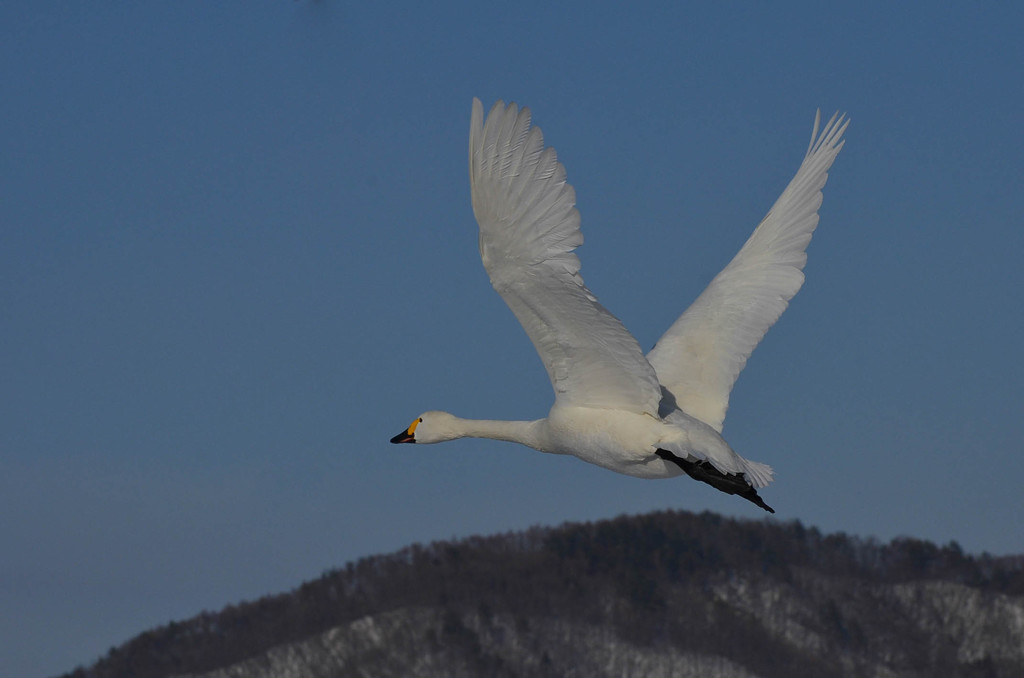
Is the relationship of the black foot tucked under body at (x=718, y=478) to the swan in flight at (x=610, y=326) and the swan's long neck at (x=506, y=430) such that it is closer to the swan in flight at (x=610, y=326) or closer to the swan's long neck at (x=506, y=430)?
the swan in flight at (x=610, y=326)

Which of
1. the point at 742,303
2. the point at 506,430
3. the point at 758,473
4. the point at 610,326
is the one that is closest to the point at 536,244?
the point at 610,326

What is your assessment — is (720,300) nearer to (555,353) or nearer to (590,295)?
(555,353)

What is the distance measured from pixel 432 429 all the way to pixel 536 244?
24.7 feet

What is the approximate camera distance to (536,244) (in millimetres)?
20625

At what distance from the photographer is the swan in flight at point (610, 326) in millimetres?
20297

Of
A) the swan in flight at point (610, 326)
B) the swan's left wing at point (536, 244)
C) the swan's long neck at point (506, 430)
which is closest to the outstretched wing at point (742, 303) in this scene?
the swan in flight at point (610, 326)

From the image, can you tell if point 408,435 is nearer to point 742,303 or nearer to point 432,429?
point 432,429

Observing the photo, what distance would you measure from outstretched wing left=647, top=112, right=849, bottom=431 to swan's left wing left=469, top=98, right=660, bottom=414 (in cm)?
321

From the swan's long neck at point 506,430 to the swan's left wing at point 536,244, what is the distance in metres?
2.45

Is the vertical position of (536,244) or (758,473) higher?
(536,244)

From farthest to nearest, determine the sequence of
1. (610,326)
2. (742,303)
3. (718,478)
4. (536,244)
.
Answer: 1. (742,303)
2. (718,478)
3. (610,326)
4. (536,244)

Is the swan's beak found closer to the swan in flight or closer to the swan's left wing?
the swan in flight

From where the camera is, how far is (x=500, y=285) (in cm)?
2153

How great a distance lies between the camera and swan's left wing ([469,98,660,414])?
20.1 meters
